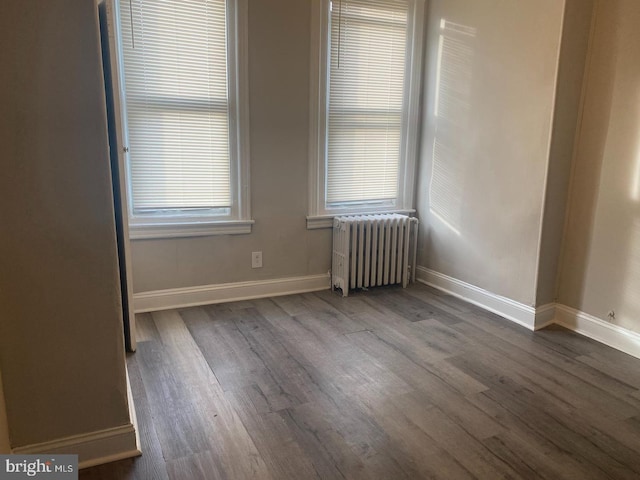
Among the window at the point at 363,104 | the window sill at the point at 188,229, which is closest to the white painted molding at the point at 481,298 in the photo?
the window at the point at 363,104

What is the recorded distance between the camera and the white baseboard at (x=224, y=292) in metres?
3.38

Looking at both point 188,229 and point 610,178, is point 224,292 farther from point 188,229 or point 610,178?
point 610,178

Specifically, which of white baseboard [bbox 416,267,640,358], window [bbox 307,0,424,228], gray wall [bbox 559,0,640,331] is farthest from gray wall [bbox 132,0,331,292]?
gray wall [bbox 559,0,640,331]

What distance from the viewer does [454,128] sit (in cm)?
369

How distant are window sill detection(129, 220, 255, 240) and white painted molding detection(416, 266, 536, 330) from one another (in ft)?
5.30

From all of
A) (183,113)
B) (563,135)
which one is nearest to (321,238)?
(183,113)

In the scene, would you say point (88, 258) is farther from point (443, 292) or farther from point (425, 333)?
point (443, 292)

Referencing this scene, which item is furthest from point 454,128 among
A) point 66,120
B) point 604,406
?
point 66,120

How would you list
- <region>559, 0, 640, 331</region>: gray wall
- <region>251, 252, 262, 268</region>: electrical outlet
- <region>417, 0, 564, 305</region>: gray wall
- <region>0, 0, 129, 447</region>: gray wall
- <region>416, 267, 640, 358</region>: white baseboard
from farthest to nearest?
<region>251, 252, 262, 268</region>: electrical outlet, <region>417, 0, 564, 305</region>: gray wall, <region>416, 267, 640, 358</region>: white baseboard, <region>559, 0, 640, 331</region>: gray wall, <region>0, 0, 129, 447</region>: gray wall

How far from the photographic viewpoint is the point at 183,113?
10.6 feet

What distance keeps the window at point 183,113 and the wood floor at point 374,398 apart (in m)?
0.76

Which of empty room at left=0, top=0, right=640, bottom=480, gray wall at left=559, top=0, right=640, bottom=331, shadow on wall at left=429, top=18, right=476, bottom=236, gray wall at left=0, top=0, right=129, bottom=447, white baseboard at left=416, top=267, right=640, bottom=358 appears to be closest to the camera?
gray wall at left=0, top=0, right=129, bottom=447

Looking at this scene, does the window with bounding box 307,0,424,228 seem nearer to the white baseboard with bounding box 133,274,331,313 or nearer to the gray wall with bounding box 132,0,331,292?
the gray wall with bounding box 132,0,331,292

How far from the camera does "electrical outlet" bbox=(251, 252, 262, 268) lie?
3.65 metres
